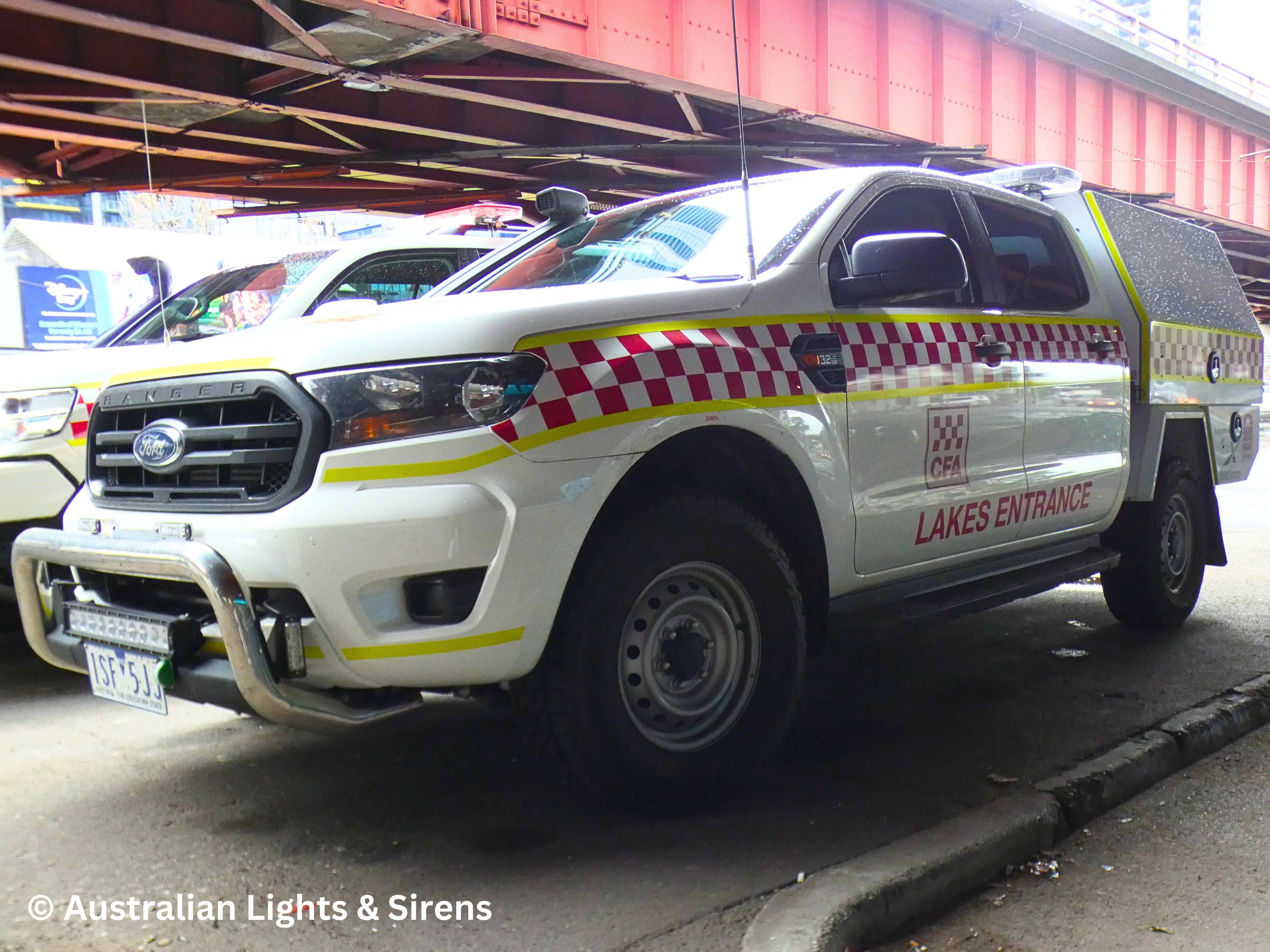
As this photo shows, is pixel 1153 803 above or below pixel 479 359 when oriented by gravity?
below

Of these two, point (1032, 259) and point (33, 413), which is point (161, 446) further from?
point (1032, 259)

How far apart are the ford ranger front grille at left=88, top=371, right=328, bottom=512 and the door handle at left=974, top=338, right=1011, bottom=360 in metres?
2.46

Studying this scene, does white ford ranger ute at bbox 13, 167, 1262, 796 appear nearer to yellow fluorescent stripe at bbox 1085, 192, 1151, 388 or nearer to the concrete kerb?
the concrete kerb

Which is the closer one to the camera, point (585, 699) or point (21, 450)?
point (585, 699)

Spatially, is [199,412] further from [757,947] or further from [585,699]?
[757,947]

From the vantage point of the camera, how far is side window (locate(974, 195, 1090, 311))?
4520 mm

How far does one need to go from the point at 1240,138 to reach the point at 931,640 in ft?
67.9

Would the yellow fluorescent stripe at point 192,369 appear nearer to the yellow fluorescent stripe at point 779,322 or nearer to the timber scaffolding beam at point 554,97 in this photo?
the yellow fluorescent stripe at point 779,322

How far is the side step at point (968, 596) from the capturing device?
368 centimetres

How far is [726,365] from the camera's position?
3146 mm

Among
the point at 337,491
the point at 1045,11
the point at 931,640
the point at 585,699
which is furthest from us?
the point at 1045,11

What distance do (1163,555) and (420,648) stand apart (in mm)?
4158

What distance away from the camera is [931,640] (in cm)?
550

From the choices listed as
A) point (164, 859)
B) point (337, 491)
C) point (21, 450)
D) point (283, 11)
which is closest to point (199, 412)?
point (337, 491)
